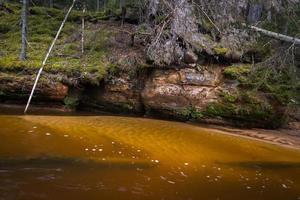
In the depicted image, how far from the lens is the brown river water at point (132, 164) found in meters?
6.24

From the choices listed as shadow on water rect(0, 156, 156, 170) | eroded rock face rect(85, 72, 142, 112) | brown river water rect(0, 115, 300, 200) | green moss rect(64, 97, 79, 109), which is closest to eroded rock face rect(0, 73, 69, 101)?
green moss rect(64, 97, 79, 109)

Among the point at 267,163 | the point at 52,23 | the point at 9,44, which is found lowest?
the point at 267,163

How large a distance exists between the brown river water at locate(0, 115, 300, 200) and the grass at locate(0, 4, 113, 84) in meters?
4.71

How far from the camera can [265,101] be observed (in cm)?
1512

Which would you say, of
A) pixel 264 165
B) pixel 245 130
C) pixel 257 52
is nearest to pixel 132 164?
pixel 264 165

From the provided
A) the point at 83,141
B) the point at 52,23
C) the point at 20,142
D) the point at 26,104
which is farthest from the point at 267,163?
the point at 52,23

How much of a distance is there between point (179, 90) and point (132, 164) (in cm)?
803

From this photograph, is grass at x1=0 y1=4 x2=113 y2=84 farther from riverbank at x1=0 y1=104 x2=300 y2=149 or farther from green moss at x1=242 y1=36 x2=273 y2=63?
green moss at x1=242 y1=36 x2=273 y2=63

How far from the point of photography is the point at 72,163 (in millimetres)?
7359

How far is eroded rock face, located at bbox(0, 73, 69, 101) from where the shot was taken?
15.5 metres

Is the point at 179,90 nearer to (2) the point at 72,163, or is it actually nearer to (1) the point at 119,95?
(1) the point at 119,95

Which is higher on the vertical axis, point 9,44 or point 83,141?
point 9,44

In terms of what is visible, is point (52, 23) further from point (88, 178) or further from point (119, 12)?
point (88, 178)

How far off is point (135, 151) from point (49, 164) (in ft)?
7.52
